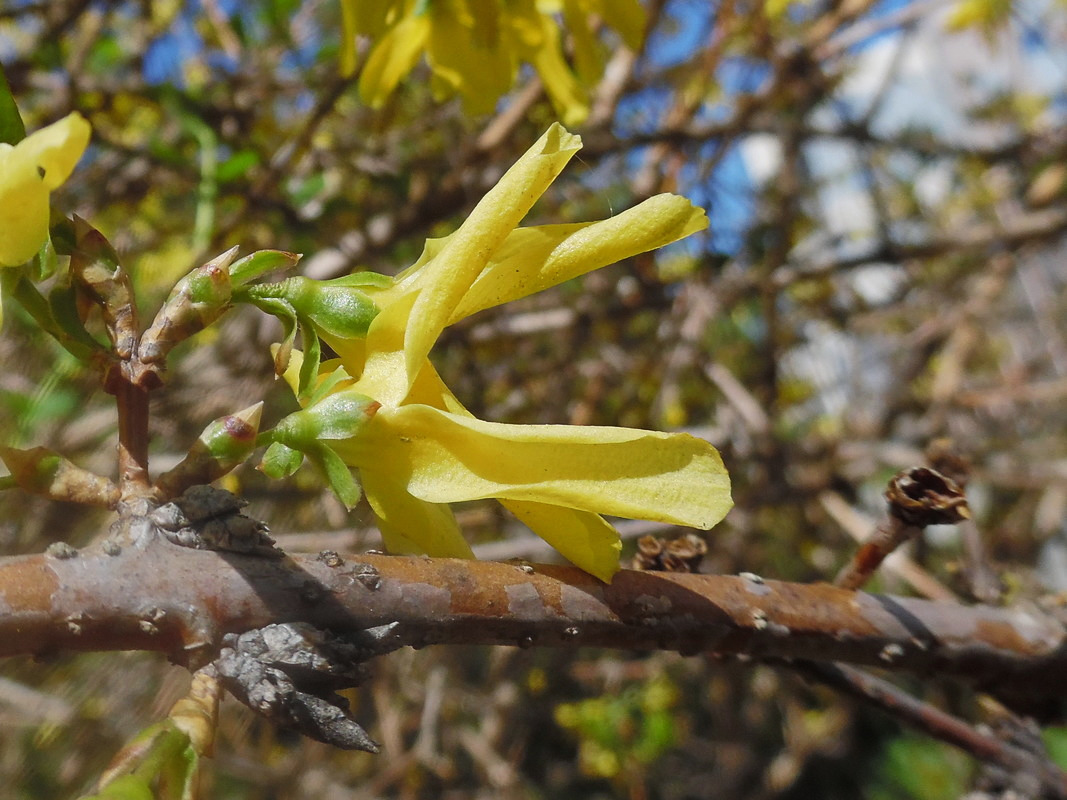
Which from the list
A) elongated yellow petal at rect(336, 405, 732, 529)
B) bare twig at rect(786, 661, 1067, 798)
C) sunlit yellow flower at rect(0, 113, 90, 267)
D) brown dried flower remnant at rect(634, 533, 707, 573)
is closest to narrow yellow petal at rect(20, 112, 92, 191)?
sunlit yellow flower at rect(0, 113, 90, 267)

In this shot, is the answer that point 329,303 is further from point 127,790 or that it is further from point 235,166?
point 235,166

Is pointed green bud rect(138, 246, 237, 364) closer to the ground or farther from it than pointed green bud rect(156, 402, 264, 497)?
farther from it

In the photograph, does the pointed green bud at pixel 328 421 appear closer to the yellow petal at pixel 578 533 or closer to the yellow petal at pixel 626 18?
the yellow petal at pixel 578 533

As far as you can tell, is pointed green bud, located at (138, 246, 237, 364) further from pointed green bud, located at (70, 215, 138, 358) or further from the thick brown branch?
the thick brown branch

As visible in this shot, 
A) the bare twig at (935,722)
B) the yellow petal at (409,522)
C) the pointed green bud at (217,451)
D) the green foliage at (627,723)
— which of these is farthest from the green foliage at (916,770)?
the pointed green bud at (217,451)

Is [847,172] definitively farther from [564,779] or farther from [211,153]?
[564,779]

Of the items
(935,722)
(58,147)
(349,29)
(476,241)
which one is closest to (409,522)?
(476,241)
